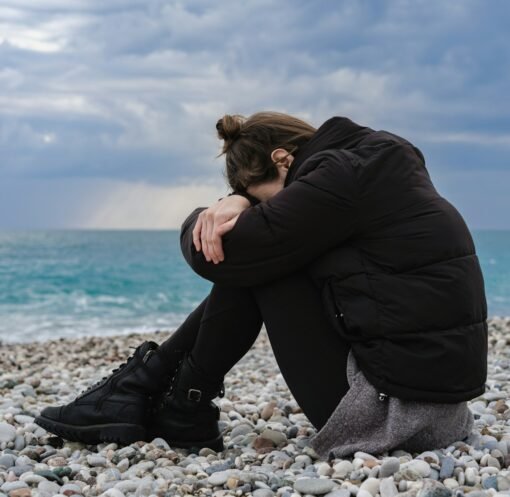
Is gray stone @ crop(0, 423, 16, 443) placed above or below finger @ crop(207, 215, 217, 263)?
below

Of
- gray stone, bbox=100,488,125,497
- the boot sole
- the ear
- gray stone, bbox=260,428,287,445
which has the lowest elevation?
gray stone, bbox=100,488,125,497

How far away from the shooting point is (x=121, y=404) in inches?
146

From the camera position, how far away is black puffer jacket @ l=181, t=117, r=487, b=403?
117 inches

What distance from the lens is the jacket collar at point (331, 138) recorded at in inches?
126

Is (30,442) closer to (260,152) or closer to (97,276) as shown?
(260,152)

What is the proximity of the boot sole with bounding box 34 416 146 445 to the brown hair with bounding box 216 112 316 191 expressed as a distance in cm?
125

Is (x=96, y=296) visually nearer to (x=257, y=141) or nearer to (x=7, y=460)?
(x=7, y=460)

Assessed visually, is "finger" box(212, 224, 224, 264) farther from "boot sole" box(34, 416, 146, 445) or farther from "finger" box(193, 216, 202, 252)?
"boot sole" box(34, 416, 146, 445)

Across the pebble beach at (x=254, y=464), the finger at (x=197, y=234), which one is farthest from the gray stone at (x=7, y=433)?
the finger at (x=197, y=234)

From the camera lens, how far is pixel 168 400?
12.2ft

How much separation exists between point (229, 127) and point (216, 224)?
48 centimetres

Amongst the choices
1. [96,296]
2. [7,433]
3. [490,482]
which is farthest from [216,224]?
[96,296]

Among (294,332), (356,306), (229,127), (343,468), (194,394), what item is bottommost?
(343,468)

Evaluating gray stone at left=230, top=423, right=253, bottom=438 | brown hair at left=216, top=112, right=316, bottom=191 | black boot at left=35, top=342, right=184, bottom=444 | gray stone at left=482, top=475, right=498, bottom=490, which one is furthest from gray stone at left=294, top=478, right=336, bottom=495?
brown hair at left=216, top=112, right=316, bottom=191
